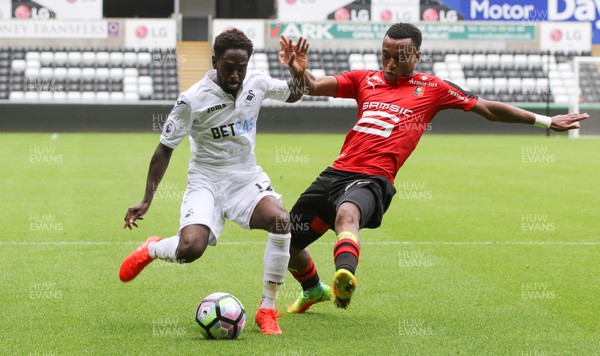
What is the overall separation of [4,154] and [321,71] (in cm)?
1742

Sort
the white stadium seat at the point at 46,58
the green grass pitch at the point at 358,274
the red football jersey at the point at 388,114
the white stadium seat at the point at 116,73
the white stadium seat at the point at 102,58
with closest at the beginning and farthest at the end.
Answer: the green grass pitch at the point at 358,274
the red football jersey at the point at 388,114
the white stadium seat at the point at 116,73
the white stadium seat at the point at 46,58
the white stadium seat at the point at 102,58

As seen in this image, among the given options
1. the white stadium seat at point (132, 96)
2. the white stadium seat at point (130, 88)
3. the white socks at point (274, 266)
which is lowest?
the white socks at point (274, 266)

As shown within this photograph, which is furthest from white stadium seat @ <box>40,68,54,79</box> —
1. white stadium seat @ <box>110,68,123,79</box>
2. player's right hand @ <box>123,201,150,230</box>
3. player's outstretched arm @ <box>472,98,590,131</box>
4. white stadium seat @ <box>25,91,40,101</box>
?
player's outstretched arm @ <box>472,98,590,131</box>

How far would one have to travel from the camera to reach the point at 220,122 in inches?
269

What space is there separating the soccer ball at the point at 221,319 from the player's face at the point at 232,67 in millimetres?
1466

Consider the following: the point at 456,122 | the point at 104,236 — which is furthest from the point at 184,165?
the point at 456,122

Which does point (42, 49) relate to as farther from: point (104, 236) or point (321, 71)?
point (104, 236)

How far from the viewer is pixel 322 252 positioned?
402 inches

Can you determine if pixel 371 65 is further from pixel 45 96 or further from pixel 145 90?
pixel 45 96

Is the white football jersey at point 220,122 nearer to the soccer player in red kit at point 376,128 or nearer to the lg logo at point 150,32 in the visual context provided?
the soccer player in red kit at point 376,128

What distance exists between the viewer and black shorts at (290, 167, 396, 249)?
22.0 feet

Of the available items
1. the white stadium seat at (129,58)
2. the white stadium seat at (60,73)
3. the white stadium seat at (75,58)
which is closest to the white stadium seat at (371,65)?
the white stadium seat at (129,58)

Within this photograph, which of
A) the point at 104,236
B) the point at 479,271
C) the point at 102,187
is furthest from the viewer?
the point at 102,187

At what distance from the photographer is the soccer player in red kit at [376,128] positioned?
22.6ft
